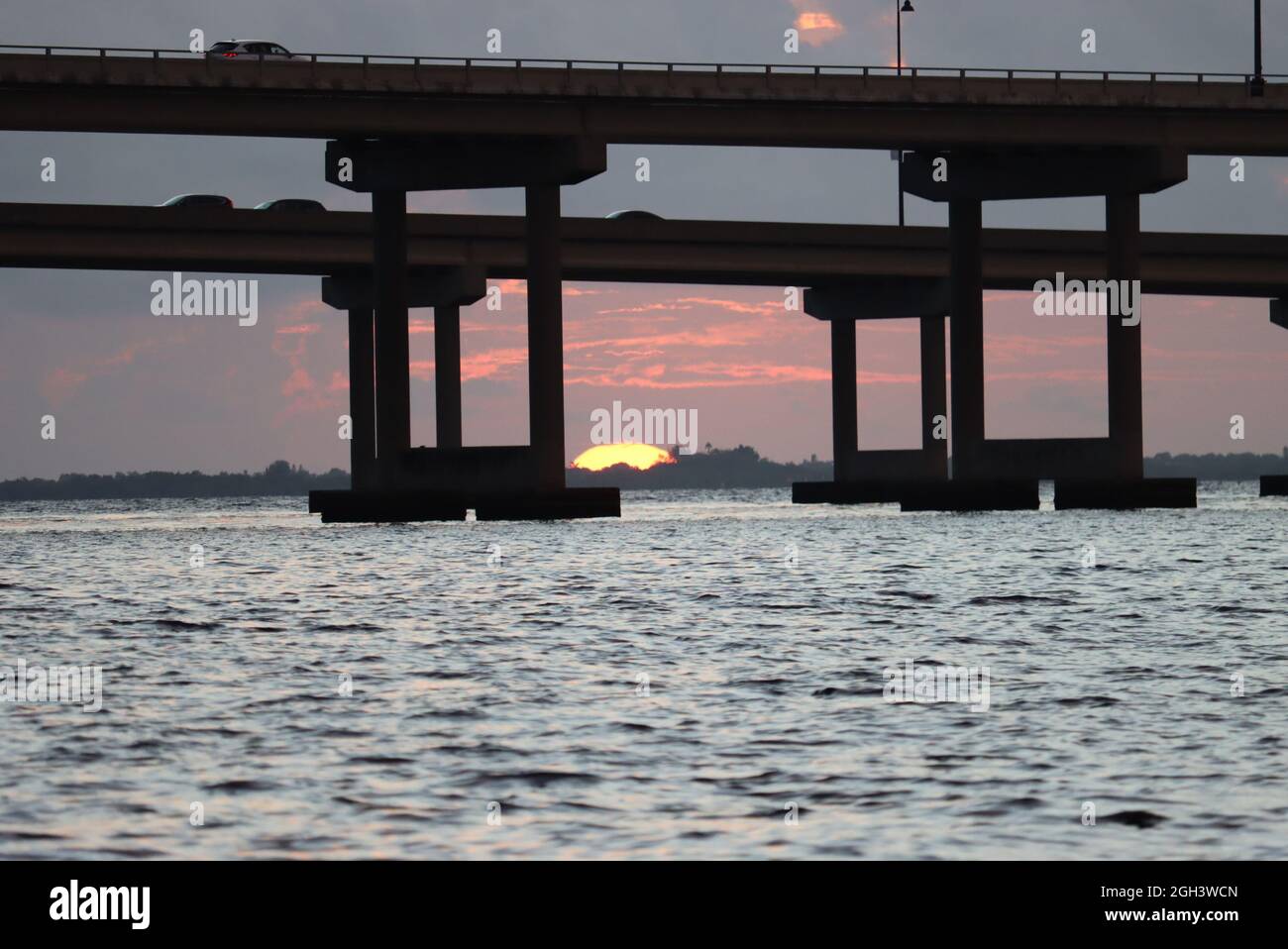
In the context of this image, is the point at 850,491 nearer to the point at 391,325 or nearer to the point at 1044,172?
the point at 1044,172

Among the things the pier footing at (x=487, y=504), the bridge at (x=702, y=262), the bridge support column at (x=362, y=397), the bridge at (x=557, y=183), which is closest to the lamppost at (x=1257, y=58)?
the bridge at (x=557, y=183)

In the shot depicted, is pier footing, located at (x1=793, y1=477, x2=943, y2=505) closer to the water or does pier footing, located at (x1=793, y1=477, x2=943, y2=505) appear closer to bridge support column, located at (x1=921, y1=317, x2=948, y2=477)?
bridge support column, located at (x1=921, y1=317, x2=948, y2=477)

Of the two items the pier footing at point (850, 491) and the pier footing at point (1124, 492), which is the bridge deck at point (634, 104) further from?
the pier footing at point (850, 491)


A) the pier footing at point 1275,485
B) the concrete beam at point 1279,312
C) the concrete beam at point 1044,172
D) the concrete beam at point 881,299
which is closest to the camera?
the concrete beam at point 1044,172

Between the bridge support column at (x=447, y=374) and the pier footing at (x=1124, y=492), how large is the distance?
28.2m

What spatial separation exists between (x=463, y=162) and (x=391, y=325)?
6697 millimetres

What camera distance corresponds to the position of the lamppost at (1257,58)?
73.2 meters

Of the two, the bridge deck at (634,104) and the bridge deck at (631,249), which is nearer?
the bridge deck at (634,104)

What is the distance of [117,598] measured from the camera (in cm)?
3594

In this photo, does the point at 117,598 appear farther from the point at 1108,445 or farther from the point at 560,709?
the point at 1108,445

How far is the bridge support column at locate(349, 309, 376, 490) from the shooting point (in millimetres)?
94000

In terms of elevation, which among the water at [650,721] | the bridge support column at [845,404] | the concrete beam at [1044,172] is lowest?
the water at [650,721]

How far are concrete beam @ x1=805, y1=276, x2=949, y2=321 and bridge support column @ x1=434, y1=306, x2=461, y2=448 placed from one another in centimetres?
1931

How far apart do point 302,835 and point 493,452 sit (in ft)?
190
